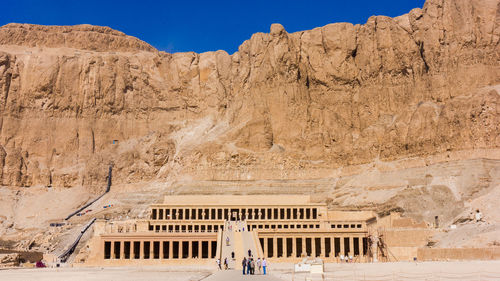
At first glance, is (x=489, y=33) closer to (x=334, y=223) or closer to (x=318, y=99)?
(x=318, y=99)

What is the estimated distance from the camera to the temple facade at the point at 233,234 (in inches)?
3408

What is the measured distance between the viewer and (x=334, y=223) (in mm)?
108812

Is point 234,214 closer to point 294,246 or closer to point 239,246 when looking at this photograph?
point 294,246

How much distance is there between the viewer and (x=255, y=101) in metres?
159

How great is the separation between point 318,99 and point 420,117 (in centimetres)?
2966

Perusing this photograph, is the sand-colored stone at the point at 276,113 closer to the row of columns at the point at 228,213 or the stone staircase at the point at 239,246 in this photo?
the row of columns at the point at 228,213

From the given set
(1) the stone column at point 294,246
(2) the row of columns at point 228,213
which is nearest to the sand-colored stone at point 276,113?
(2) the row of columns at point 228,213

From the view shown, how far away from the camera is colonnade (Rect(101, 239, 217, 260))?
3578 inches

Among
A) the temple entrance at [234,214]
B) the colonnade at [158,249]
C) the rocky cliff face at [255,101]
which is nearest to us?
the colonnade at [158,249]

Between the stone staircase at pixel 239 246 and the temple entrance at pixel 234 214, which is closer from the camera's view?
the stone staircase at pixel 239 246

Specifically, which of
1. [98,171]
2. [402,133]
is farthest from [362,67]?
[98,171]

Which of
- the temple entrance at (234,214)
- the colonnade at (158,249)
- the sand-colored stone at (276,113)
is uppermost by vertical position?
the sand-colored stone at (276,113)

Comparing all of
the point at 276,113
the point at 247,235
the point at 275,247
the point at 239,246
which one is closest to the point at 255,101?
the point at 276,113

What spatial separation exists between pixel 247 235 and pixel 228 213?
32826 mm
